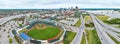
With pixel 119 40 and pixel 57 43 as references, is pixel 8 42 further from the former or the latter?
pixel 119 40

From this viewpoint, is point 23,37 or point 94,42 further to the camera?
point 23,37

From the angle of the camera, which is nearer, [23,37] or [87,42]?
[87,42]

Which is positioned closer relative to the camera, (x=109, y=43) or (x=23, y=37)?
(x=109, y=43)

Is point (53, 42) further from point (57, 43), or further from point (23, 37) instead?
point (23, 37)

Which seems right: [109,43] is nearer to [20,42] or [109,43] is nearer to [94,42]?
[94,42]

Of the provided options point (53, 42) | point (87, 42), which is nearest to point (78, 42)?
point (87, 42)

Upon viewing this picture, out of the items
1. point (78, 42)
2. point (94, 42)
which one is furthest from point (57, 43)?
point (94, 42)

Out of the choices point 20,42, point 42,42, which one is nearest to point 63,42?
point 42,42
